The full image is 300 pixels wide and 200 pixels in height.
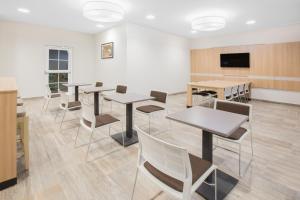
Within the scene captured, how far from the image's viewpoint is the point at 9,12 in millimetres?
4855

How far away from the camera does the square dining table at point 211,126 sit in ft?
5.35

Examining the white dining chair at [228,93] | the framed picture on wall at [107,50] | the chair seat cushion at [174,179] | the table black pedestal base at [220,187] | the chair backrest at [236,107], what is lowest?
the table black pedestal base at [220,187]

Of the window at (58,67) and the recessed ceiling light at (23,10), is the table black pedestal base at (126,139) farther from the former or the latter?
the window at (58,67)

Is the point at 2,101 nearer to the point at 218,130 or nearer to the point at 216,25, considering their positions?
the point at 218,130

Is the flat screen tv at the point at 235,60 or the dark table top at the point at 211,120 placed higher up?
the flat screen tv at the point at 235,60

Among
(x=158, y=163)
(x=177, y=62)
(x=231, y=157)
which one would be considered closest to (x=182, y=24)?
(x=177, y=62)

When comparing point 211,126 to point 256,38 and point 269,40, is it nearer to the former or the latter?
point 269,40

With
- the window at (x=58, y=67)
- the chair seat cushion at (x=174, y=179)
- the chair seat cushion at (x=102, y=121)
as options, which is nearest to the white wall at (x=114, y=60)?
the window at (x=58, y=67)

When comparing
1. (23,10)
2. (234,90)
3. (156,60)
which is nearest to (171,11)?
(156,60)

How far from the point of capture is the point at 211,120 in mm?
1781

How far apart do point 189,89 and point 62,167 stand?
4094mm

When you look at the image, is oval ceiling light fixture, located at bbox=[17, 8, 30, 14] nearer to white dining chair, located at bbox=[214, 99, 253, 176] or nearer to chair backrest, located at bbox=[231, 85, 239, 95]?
white dining chair, located at bbox=[214, 99, 253, 176]

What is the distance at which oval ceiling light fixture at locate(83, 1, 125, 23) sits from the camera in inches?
148

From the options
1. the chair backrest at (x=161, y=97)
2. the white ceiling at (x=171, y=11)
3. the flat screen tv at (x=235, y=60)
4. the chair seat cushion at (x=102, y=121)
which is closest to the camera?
the chair seat cushion at (x=102, y=121)
